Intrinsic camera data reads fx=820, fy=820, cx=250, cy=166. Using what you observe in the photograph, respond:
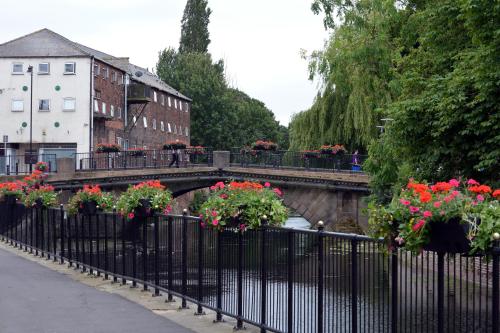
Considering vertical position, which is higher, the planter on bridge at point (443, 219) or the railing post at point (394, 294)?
the planter on bridge at point (443, 219)

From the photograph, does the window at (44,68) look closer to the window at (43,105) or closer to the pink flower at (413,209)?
the window at (43,105)

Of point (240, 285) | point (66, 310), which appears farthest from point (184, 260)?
point (240, 285)

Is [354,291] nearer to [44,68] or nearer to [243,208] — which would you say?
[243,208]

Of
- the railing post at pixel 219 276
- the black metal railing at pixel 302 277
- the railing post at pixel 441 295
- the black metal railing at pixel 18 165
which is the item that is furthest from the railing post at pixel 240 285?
the black metal railing at pixel 18 165

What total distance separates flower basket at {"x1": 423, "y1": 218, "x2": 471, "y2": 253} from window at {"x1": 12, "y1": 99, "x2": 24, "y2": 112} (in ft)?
206

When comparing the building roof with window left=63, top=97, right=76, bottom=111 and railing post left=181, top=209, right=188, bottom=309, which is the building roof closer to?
window left=63, top=97, right=76, bottom=111

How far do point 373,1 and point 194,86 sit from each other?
195ft

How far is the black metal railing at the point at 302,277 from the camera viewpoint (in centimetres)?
730

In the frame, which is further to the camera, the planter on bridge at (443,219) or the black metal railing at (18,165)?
the black metal railing at (18,165)

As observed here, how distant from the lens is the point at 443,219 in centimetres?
679

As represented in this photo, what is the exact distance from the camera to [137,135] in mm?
77938

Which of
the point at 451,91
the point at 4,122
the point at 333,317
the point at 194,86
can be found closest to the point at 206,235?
the point at 333,317

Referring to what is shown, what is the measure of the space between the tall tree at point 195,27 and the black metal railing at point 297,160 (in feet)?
189

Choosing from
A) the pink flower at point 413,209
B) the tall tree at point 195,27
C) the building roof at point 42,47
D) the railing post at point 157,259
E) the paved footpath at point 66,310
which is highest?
the tall tree at point 195,27
